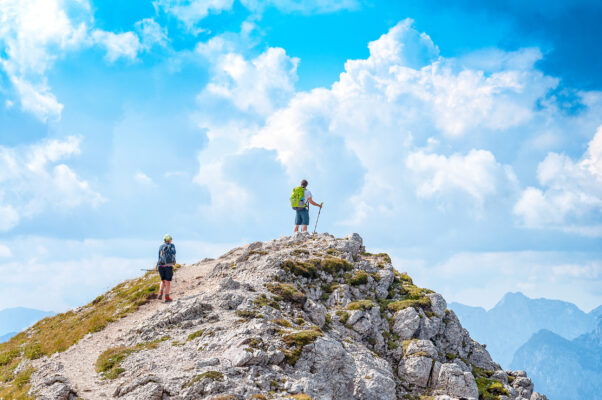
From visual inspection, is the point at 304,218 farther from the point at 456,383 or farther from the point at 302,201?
the point at 456,383

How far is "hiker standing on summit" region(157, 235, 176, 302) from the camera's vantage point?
33.2 meters

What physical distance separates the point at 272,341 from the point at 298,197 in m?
21.3

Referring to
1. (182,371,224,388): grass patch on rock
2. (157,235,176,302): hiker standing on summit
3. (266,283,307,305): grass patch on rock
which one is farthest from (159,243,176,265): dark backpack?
(182,371,224,388): grass patch on rock

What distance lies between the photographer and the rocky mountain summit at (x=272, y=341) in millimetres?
20969

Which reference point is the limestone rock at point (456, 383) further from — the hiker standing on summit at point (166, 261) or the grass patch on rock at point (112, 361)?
the hiker standing on summit at point (166, 261)

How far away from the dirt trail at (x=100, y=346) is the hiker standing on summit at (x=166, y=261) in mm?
1523

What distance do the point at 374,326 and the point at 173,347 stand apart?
Result: 1348cm

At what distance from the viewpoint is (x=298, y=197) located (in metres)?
42.9

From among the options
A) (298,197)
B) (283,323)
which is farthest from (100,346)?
(298,197)

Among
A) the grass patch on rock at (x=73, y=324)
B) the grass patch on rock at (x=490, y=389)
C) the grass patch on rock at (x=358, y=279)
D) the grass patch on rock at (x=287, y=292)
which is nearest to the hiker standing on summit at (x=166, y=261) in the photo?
the grass patch on rock at (x=73, y=324)

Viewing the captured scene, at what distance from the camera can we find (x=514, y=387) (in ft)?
111

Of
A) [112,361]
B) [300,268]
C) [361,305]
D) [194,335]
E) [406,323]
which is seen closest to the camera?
[112,361]

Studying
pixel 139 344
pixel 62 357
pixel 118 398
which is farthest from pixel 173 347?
pixel 62 357

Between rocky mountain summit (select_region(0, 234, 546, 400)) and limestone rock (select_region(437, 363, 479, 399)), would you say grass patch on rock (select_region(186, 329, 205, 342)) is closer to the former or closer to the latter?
rocky mountain summit (select_region(0, 234, 546, 400))
